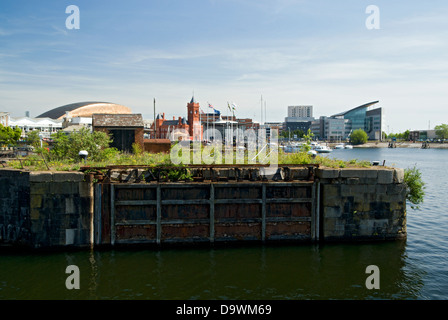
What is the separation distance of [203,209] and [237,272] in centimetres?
449

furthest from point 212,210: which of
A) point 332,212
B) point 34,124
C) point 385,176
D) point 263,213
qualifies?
point 34,124

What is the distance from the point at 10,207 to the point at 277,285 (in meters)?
15.7

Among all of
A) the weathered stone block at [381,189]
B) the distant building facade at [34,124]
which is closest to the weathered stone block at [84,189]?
the weathered stone block at [381,189]

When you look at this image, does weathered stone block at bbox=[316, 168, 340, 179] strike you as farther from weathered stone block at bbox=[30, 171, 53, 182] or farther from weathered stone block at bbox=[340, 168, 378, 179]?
weathered stone block at bbox=[30, 171, 53, 182]

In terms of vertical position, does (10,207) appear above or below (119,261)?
above

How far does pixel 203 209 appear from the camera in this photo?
67.5 feet

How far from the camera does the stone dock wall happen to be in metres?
19.6

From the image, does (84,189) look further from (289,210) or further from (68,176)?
(289,210)
